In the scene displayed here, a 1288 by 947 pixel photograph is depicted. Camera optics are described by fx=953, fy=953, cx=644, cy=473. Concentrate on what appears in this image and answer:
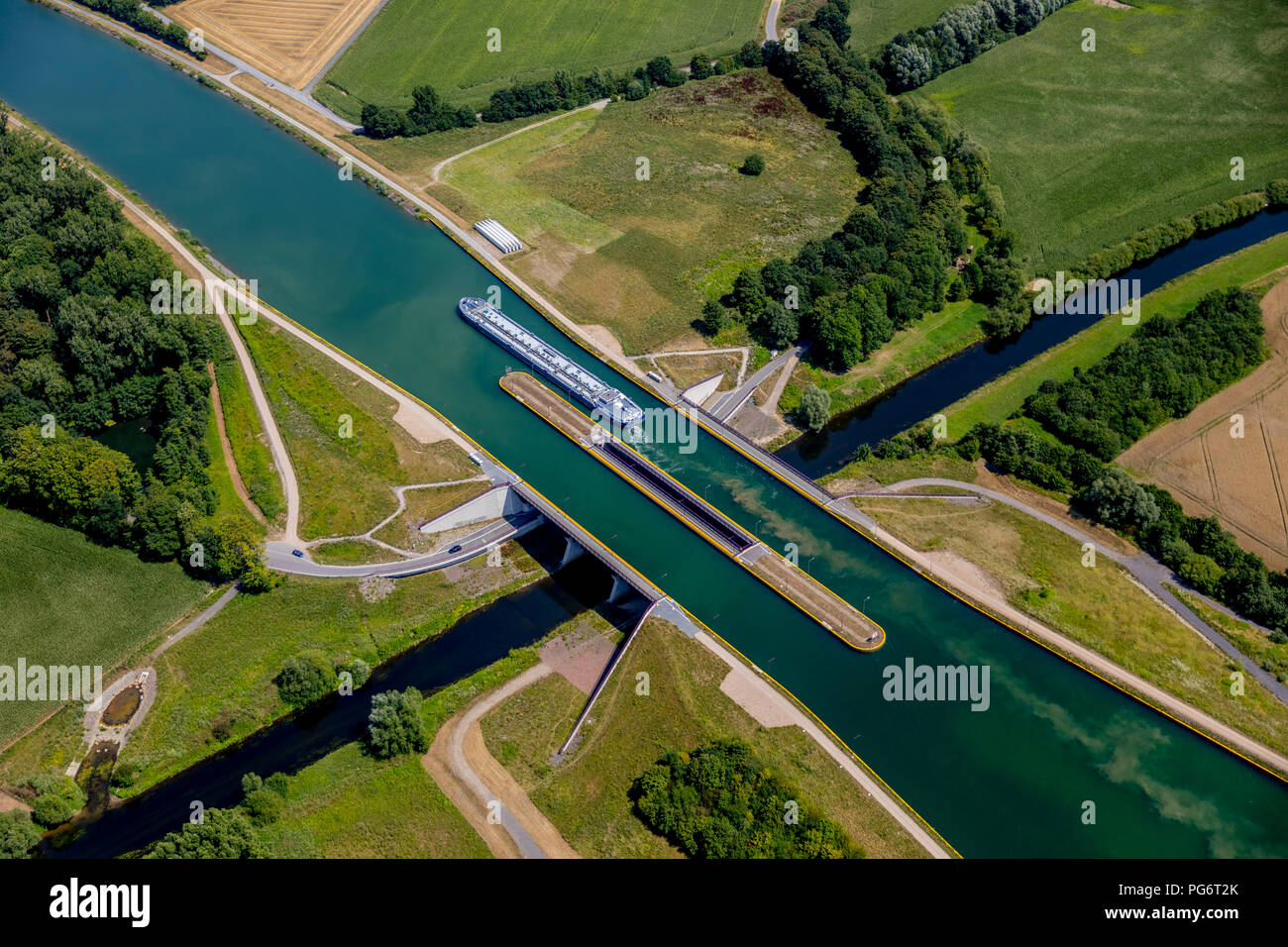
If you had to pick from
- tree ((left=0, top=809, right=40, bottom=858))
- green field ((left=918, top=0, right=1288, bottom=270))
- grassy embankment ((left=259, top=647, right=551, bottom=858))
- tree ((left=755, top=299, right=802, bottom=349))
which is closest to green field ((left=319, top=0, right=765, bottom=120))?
green field ((left=918, top=0, right=1288, bottom=270))

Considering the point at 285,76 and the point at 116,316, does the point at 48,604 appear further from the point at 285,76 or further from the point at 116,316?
the point at 285,76

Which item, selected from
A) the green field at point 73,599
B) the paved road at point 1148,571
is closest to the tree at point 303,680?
the green field at point 73,599

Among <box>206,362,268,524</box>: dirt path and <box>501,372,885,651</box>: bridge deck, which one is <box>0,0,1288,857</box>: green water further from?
<box>206,362,268,524</box>: dirt path

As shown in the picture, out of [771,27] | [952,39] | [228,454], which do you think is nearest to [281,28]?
[771,27]

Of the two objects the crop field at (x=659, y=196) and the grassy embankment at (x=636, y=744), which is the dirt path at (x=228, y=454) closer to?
the grassy embankment at (x=636, y=744)

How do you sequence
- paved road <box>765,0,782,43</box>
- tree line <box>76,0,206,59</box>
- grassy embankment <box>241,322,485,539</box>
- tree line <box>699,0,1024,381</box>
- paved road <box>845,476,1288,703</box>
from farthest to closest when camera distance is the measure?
1. paved road <box>765,0,782,43</box>
2. tree line <box>76,0,206,59</box>
3. tree line <box>699,0,1024,381</box>
4. grassy embankment <box>241,322,485,539</box>
5. paved road <box>845,476,1288,703</box>

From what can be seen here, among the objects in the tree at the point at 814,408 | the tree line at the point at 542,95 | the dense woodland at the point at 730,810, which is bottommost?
the dense woodland at the point at 730,810
